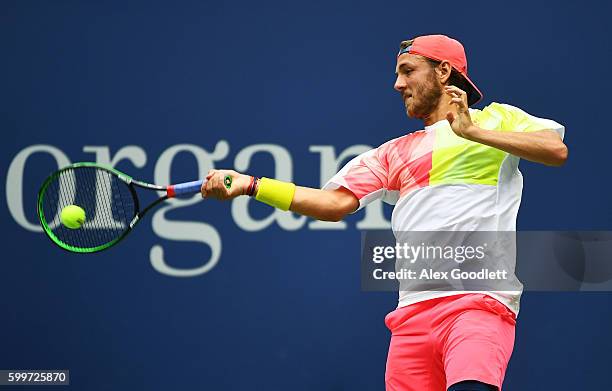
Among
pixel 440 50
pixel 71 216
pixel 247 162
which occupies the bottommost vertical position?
pixel 71 216

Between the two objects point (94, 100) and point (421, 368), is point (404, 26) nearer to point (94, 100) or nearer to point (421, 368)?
point (94, 100)

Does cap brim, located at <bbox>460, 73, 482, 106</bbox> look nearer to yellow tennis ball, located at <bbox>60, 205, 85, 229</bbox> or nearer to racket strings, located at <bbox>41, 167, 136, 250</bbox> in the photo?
yellow tennis ball, located at <bbox>60, 205, 85, 229</bbox>

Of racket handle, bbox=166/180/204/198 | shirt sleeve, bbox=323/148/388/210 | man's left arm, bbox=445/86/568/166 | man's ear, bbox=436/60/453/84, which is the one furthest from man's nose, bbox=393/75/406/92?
racket handle, bbox=166/180/204/198

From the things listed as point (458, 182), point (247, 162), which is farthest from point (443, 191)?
point (247, 162)

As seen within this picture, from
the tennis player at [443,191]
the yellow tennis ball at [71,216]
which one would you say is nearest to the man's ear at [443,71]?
the tennis player at [443,191]

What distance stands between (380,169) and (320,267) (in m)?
1.18

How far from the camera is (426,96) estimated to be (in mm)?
4066

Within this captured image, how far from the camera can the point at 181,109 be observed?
209 inches

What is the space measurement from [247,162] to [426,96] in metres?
1.39

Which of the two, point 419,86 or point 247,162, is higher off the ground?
point 419,86

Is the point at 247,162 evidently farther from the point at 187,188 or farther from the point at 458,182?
the point at 458,182

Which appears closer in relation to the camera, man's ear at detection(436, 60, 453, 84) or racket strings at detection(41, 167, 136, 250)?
man's ear at detection(436, 60, 453, 84)

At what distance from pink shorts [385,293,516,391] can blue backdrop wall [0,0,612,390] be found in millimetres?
1352

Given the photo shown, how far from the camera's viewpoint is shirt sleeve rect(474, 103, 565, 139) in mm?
3840
